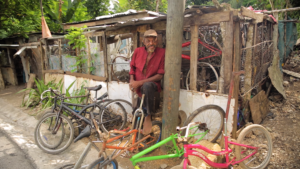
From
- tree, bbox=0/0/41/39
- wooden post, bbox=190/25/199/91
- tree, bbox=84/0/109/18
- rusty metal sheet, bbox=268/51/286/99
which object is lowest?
rusty metal sheet, bbox=268/51/286/99

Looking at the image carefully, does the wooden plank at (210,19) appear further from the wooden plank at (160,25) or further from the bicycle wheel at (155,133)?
the bicycle wheel at (155,133)

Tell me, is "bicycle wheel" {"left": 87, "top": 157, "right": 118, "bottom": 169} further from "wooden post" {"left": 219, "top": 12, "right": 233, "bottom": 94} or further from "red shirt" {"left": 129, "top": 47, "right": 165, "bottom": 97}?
"wooden post" {"left": 219, "top": 12, "right": 233, "bottom": 94}

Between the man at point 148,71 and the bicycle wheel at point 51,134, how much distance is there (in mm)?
1794

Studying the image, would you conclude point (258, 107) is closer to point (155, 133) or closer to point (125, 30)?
point (155, 133)

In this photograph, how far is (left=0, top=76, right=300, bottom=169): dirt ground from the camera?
3281 mm

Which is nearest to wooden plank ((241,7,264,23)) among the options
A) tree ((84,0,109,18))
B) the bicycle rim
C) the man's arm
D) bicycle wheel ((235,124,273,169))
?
the man's arm

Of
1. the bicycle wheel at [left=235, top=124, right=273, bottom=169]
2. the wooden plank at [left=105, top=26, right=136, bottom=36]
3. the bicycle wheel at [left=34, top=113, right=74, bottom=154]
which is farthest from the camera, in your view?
the wooden plank at [left=105, top=26, right=136, bottom=36]

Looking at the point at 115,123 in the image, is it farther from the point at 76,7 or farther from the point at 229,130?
the point at 76,7

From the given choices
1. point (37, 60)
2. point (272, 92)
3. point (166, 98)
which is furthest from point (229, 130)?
point (37, 60)

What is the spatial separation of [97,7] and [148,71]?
13.2 meters

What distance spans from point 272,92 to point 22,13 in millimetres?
13138

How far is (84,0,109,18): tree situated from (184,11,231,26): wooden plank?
13.0 metres

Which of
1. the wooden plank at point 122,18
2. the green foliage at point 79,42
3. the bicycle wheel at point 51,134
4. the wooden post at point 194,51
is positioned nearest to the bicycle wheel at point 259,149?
the wooden post at point 194,51

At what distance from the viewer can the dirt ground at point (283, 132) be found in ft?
10.8
